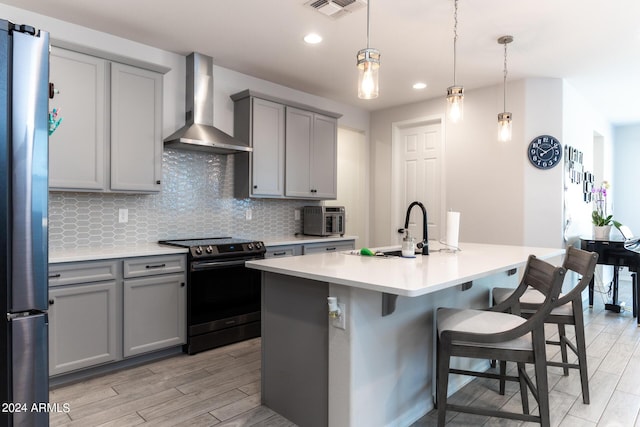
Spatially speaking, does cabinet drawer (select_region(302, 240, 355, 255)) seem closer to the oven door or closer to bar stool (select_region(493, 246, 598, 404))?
the oven door

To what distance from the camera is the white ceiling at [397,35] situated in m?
2.78

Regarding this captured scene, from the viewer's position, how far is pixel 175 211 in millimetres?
3723

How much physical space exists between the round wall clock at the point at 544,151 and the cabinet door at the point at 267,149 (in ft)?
8.82

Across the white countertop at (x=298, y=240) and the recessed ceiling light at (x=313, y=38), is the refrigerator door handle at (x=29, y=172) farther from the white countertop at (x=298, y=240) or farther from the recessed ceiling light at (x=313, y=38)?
the white countertop at (x=298, y=240)

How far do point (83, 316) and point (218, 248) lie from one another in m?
1.07

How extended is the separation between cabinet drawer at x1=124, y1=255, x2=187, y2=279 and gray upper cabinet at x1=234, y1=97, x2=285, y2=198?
109 cm

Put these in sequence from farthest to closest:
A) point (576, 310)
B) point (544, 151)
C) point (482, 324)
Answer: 1. point (544, 151)
2. point (576, 310)
3. point (482, 324)

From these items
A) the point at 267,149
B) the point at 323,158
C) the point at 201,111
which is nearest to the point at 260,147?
the point at 267,149

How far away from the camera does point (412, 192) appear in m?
5.41

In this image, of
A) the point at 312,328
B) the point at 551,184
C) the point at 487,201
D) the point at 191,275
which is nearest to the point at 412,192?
the point at 487,201

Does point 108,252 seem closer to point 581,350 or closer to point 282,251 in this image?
point 282,251

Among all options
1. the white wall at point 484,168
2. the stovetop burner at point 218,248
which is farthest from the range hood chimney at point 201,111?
the white wall at point 484,168

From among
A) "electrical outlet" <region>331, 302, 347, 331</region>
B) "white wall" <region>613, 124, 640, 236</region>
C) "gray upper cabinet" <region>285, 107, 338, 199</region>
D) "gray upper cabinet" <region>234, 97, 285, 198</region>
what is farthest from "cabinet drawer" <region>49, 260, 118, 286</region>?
"white wall" <region>613, 124, 640, 236</region>

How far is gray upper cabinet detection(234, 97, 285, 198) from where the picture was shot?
13.1ft
